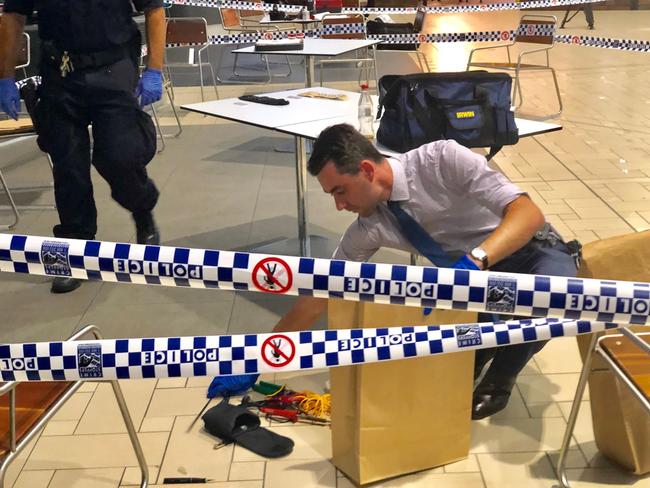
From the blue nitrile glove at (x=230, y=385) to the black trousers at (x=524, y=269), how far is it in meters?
0.82

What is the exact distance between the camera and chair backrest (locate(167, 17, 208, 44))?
6.27 metres

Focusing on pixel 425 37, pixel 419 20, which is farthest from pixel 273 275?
pixel 425 37

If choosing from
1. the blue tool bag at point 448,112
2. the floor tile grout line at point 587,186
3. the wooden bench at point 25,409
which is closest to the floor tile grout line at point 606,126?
the floor tile grout line at point 587,186

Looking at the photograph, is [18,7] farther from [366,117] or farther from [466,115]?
[466,115]

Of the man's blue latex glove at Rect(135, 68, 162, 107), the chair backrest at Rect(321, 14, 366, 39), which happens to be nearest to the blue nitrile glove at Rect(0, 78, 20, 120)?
the man's blue latex glove at Rect(135, 68, 162, 107)

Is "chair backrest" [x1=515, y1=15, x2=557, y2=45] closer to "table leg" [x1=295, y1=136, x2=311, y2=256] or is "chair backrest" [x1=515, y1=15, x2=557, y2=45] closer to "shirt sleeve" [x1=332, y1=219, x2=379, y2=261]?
"table leg" [x1=295, y1=136, x2=311, y2=256]

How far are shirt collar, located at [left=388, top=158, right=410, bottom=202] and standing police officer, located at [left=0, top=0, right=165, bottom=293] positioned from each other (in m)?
1.46

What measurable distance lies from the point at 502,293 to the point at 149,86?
2.41 m

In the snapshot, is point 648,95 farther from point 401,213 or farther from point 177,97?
point 401,213

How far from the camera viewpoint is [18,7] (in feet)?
10.0

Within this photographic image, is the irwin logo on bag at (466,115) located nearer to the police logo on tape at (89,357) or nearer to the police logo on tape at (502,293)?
the police logo on tape at (502,293)

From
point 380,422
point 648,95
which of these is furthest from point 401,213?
point 648,95

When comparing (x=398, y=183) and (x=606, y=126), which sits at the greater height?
(x=398, y=183)

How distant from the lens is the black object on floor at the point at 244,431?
219cm
